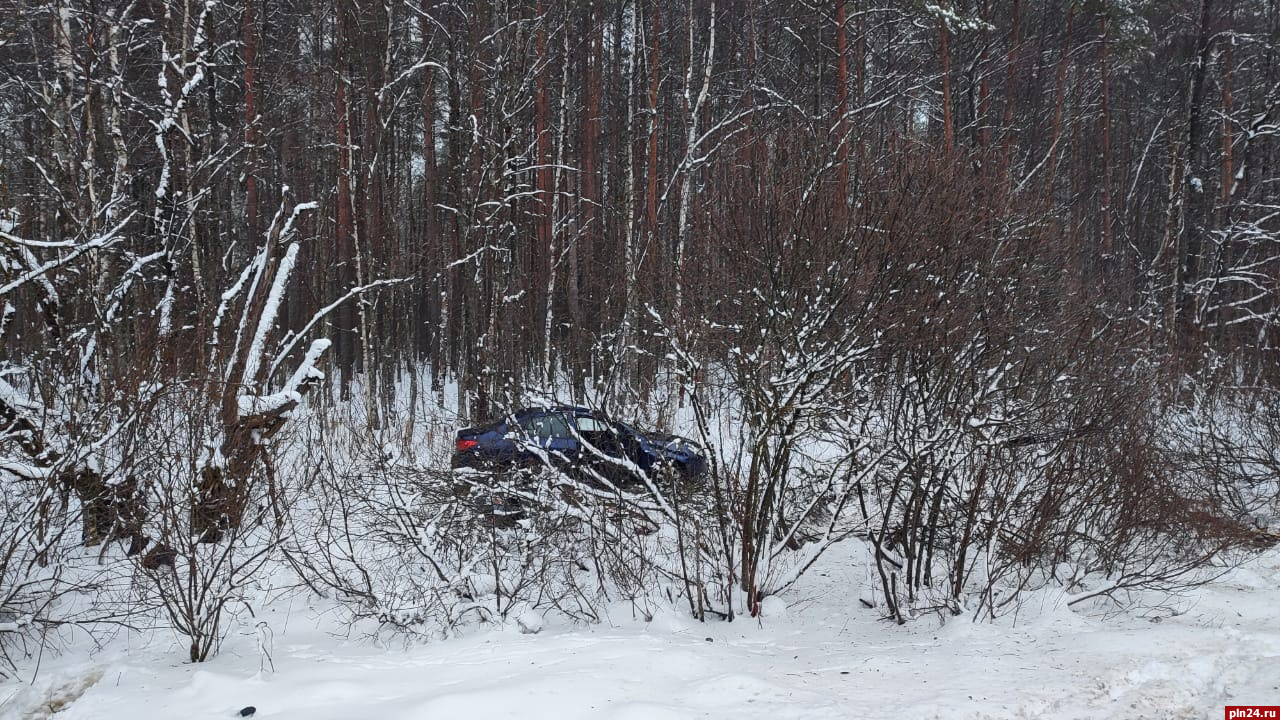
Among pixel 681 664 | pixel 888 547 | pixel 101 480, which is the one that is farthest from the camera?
pixel 888 547

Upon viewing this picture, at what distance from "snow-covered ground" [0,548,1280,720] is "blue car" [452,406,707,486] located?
1.47 meters

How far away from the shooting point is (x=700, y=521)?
765 centimetres

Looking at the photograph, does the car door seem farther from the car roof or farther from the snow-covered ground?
the snow-covered ground

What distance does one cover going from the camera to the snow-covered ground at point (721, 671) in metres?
4.79

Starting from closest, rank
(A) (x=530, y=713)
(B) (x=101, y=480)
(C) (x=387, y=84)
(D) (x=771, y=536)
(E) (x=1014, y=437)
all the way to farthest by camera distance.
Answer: (A) (x=530, y=713) < (B) (x=101, y=480) < (E) (x=1014, y=437) < (D) (x=771, y=536) < (C) (x=387, y=84)

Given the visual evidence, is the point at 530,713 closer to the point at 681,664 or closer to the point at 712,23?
the point at 681,664

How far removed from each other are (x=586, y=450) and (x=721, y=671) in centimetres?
298

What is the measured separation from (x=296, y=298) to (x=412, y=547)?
18990 mm

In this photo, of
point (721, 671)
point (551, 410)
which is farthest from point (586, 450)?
point (721, 671)

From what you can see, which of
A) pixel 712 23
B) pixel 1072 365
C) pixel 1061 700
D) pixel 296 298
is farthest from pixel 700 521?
pixel 296 298

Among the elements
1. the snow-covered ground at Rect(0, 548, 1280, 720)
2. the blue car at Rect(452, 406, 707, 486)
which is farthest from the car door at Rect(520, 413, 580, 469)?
the snow-covered ground at Rect(0, 548, 1280, 720)

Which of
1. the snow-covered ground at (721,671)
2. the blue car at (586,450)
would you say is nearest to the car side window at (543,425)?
the blue car at (586,450)

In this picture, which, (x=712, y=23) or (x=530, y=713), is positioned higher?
(x=712, y=23)

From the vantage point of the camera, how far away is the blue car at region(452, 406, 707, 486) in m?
7.56
